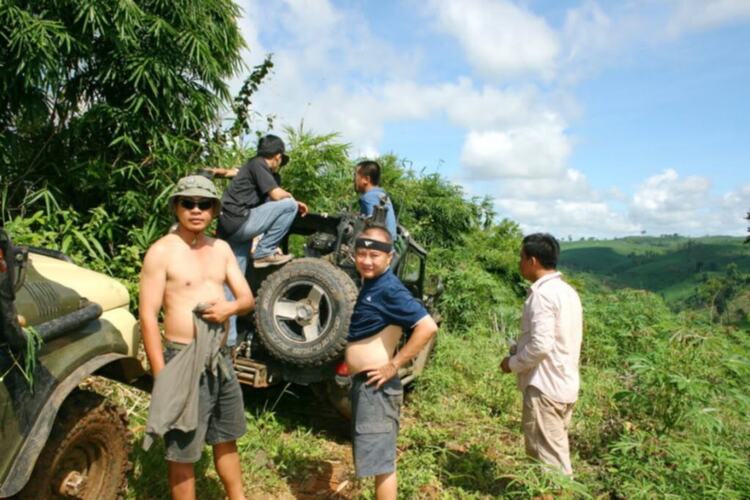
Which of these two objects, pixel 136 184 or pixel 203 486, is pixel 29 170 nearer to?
pixel 136 184

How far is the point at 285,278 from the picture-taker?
3807 millimetres

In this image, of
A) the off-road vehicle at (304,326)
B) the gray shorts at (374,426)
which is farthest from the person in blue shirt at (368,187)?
the gray shorts at (374,426)

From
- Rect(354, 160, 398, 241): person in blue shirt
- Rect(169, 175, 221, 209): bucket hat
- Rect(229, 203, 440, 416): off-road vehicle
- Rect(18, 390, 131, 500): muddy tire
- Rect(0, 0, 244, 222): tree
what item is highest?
Rect(0, 0, 244, 222): tree

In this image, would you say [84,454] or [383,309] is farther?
[383,309]

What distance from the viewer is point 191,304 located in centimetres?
254

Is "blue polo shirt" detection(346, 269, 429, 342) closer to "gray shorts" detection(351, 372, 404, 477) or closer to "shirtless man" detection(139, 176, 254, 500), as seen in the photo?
Result: "gray shorts" detection(351, 372, 404, 477)

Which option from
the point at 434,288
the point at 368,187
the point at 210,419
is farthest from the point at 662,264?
the point at 210,419

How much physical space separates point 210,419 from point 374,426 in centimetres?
81

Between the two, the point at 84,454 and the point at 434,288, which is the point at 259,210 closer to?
the point at 434,288

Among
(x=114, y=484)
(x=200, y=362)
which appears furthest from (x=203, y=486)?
(x=200, y=362)

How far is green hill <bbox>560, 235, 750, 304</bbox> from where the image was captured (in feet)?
273

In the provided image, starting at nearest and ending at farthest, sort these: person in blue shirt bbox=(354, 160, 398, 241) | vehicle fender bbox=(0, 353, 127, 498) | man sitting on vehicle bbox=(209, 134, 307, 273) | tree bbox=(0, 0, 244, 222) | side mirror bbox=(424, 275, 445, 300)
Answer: vehicle fender bbox=(0, 353, 127, 498) → man sitting on vehicle bbox=(209, 134, 307, 273) → person in blue shirt bbox=(354, 160, 398, 241) → tree bbox=(0, 0, 244, 222) → side mirror bbox=(424, 275, 445, 300)

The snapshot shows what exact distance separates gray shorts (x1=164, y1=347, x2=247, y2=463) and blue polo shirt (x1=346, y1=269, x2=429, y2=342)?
667 mm

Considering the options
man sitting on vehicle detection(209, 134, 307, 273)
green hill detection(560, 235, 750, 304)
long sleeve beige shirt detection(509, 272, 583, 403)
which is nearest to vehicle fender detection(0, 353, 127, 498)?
man sitting on vehicle detection(209, 134, 307, 273)
